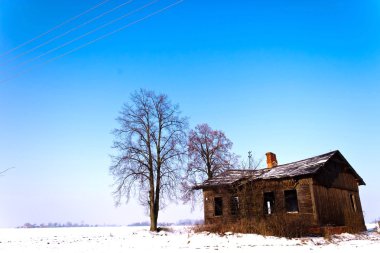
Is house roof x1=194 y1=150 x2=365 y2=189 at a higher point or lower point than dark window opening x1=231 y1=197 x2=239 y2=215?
higher

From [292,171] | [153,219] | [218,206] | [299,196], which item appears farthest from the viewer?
[153,219]

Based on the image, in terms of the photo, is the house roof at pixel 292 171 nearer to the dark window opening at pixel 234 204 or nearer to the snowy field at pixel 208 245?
the dark window opening at pixel 234 204

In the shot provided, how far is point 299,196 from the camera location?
2027cm

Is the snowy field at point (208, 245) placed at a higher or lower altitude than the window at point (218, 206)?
lower

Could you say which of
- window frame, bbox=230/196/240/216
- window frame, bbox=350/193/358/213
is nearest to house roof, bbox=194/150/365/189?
window frame, bbox=230/196/240/216

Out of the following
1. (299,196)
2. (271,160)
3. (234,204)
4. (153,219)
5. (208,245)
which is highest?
(271,160)

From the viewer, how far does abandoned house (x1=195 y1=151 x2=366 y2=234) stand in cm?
1953

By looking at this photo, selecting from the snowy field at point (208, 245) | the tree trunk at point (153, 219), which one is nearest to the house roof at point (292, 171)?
the tree trunk at point (153, 219)

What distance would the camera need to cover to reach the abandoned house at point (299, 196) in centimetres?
1953

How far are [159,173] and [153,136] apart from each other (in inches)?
149

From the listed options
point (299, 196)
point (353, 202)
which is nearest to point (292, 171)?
point (299, 196)

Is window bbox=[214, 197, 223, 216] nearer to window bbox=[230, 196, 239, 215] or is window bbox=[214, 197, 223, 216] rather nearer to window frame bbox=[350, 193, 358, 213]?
window bbox=[230, 196, 239, 215]

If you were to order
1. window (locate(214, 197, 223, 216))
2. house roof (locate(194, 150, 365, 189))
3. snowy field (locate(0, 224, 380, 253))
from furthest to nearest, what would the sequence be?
window (locate(214, 197, 223, 216)) < house roof (locate(194, 150, 365, 189)) < snowy field (locate(0, 224, 380, 253))

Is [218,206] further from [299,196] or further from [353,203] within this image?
[353,203]
